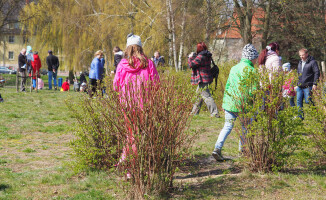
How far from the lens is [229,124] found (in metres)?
5.91

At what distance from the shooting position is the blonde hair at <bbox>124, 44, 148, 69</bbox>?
4805mm

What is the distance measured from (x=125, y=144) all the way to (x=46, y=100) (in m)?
12.0

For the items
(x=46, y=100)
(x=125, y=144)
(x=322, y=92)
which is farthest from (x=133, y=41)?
(x=46, y=100)

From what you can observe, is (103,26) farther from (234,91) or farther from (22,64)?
(234,91)

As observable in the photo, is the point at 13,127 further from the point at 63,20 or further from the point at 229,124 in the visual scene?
the point at 63,20

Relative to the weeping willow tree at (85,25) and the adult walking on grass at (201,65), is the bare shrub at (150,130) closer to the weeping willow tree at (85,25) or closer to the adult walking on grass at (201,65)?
the adult walking on grass at (201,65)

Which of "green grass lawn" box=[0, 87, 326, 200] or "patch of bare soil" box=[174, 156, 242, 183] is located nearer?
"green grass lawn" box=[0, 87, 326, 200]

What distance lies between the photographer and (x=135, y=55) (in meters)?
4.88

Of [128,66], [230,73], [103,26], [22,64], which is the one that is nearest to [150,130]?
[128,66]

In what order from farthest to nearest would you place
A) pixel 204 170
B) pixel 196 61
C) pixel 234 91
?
pixel 196 61, pixel 204 170, pixel 234 91

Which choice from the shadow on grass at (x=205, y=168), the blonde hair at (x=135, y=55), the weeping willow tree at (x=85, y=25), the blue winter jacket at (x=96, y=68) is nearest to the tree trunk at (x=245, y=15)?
the weeping willow tree at (x=85, y=25)

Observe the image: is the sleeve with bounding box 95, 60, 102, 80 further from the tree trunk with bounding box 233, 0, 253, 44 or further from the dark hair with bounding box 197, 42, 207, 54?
the tree trunk with bounding box 233, 0, 253, 44

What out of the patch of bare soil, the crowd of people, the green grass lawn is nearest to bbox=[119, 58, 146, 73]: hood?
the crowd of people

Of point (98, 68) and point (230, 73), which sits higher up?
point (98, 68)
